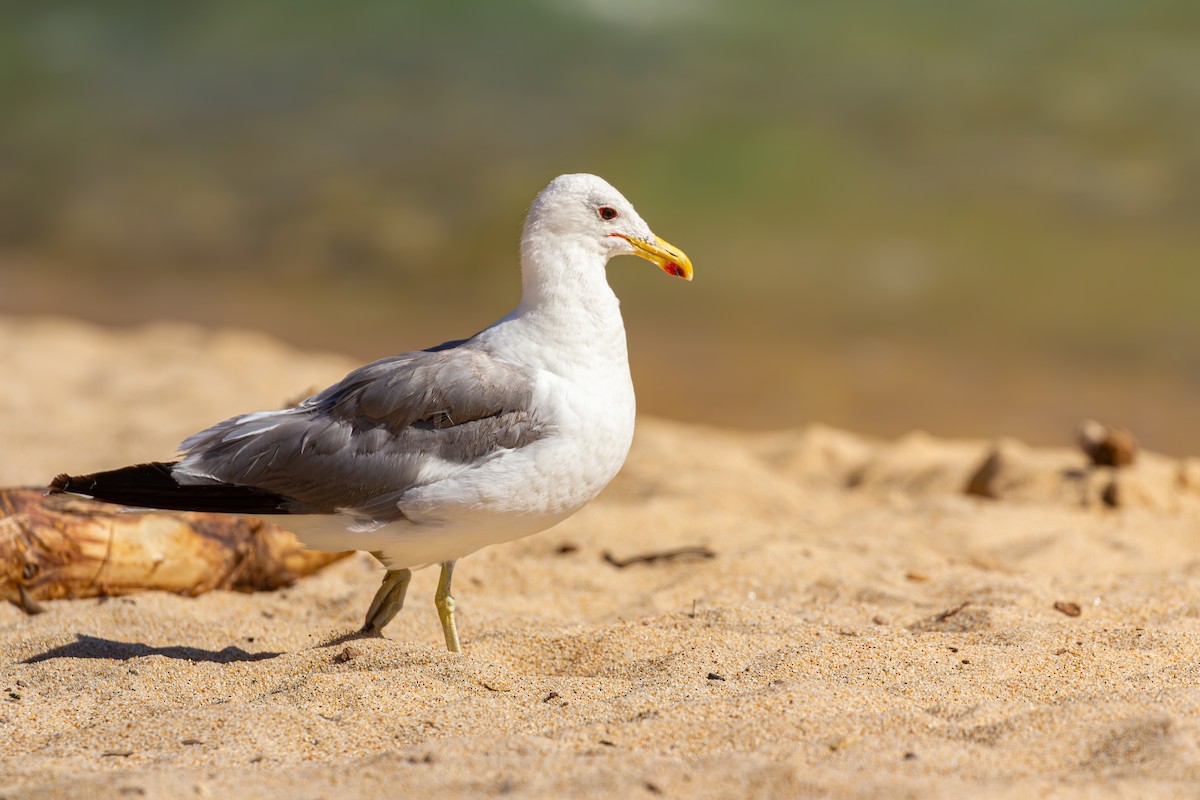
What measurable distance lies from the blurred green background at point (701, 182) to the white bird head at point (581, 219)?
5.19 m

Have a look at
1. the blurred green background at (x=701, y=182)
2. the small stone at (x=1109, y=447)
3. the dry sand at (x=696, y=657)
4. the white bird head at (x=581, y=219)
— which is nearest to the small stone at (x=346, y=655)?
the dry sand at (x=696, y=657)

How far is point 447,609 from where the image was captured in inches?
149

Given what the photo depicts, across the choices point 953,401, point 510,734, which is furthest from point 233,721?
point 953,401

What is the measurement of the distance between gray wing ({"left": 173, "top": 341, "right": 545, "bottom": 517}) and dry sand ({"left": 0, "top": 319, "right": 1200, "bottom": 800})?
1.53 feet

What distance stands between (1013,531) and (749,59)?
1058 cm

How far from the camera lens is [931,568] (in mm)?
4777

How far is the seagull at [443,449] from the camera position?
3562 millimetres

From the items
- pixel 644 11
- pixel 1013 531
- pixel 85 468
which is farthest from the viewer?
pixel 644 11

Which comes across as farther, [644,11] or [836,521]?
[644,11]

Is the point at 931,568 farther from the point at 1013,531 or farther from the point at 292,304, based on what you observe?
the point at 292,304

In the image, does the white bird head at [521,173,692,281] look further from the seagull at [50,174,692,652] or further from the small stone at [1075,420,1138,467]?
the small stone at [1075,420,1138,467]

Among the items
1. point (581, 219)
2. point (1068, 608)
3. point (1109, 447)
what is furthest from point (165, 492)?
point (1109, 447)

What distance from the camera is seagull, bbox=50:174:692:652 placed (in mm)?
3562

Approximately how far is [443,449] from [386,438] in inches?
7.0
